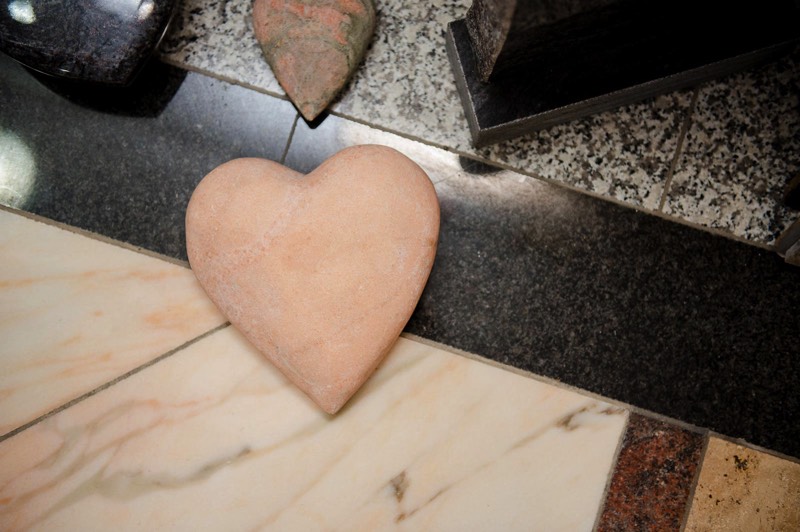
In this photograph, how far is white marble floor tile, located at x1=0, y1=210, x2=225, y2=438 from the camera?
958 mm

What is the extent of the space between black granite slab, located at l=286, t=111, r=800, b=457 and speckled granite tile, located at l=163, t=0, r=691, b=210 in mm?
34

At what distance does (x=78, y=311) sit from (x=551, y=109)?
2.71 feet

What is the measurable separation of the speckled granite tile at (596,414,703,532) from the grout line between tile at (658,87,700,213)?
1.24ft

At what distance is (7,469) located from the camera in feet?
3.06

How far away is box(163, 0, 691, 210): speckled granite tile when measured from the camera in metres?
1.03

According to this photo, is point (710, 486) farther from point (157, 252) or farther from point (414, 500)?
point (157, 252)

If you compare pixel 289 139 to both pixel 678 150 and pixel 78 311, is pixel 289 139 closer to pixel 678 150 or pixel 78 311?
pixel 78 311

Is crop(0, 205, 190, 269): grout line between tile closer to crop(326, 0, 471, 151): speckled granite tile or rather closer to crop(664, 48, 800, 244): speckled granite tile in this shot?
crop(326, 0, 471, 151): speckled granite tile

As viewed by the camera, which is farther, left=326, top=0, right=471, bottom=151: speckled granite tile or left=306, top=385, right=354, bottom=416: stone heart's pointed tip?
left=326, top=0, right=471, bottom=151: speckled granite tile

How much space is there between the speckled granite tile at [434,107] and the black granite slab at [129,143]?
0.05 metres

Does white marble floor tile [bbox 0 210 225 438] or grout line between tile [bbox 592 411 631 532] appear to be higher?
white marble floor tile [bbox 0 210 225 438]

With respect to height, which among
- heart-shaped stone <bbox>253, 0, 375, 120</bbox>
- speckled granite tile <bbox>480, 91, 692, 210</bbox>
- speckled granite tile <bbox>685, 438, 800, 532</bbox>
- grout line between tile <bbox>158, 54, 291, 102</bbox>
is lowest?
speckled granite tile <bbox>685, 438, 800, 532</bbox>

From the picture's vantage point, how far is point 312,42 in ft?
3.15

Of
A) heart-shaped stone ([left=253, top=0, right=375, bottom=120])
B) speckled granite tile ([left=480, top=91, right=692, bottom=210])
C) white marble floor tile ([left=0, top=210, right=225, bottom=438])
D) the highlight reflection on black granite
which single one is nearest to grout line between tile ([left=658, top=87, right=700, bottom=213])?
speckled granite tile ([left=480, top=91, right=692, bottom=210])
